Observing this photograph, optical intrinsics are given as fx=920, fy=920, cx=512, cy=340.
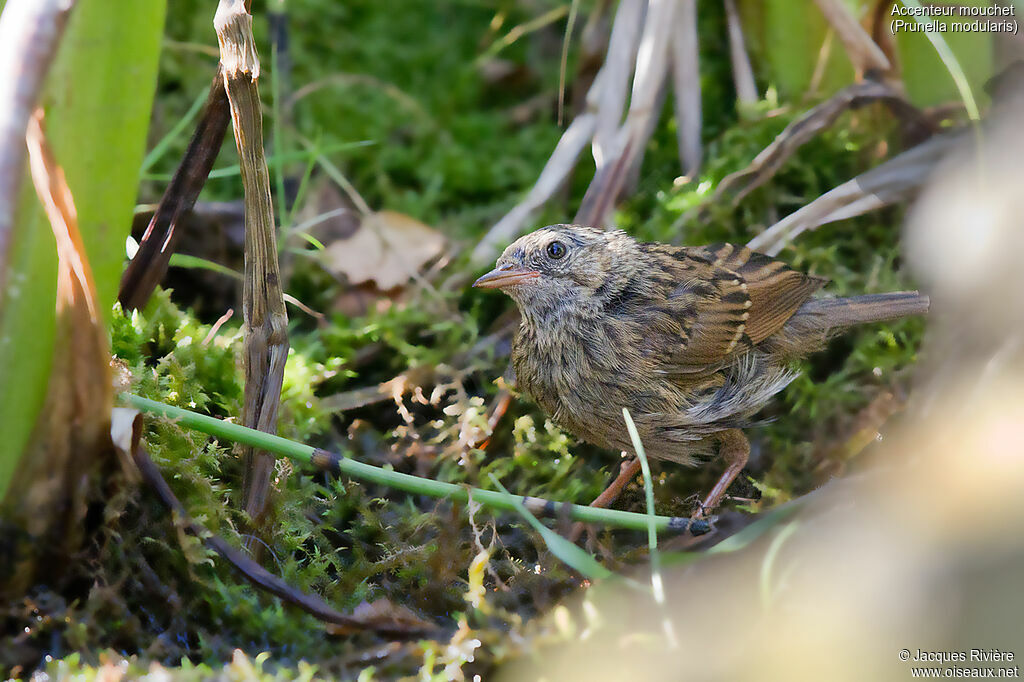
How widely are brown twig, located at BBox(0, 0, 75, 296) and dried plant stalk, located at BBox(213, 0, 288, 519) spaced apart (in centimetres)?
43

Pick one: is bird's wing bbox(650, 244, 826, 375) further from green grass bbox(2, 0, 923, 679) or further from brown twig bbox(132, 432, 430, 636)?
brown twig bbox(132, 432, 430, 636)

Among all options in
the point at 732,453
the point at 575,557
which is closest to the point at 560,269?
the point at 732,453

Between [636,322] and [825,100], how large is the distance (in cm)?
164

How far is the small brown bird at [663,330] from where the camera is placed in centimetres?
323

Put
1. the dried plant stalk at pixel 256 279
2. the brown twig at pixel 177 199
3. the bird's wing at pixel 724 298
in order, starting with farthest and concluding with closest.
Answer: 1. the bird's wing at pixel 724 298
2. the brown twig at pixel 177 199
3. the dried plant stalk at pixel 256 279

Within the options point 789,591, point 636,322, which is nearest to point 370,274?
point 636,322

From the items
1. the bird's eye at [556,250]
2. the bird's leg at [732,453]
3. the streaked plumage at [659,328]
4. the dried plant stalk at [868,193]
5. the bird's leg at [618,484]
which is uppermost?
the dried plant stalk at [868,193]

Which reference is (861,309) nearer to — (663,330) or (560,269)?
(663,330)

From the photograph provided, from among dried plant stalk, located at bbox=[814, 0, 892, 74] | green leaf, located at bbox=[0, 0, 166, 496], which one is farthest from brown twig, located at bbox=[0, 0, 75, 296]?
dried plant stalk, located at bbox=[814, 0, 892, 74]

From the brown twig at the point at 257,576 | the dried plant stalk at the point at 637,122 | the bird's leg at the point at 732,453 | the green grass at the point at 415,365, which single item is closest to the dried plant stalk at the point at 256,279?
the green grass at the point at 415,365

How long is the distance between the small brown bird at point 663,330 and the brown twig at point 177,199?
3.45 feet

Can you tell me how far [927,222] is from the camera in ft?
12.9

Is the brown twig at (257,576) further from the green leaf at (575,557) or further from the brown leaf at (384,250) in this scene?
the brown leaf at (384,250)

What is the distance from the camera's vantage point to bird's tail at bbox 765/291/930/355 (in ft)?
11.5
